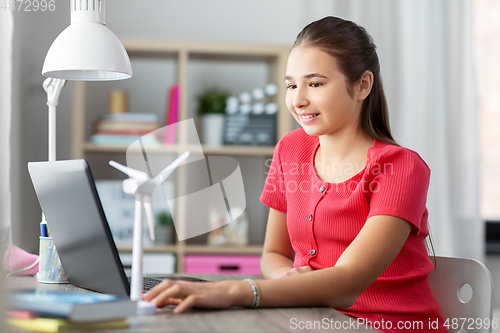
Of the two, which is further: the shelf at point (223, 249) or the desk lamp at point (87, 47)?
the shelf at point (223, 249)

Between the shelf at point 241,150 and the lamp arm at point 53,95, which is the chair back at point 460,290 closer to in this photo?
the lamp arm at point 53,95

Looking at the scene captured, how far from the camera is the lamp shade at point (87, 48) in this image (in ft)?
3.27

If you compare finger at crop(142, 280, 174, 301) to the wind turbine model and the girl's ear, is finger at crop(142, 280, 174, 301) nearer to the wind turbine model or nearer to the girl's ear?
the wind turbine model

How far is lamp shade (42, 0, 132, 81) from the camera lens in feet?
3.27

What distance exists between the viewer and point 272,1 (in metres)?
2.85

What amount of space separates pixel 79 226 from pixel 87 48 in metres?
0.35

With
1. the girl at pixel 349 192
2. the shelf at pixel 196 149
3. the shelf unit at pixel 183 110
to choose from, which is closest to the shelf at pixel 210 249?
the shelf unit at pixel 183 110

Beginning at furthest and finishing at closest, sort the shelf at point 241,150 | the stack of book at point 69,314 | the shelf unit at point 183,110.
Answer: the shelf at point 241,150, the shelf unit at point 183,110, the stack of book at point 69,314

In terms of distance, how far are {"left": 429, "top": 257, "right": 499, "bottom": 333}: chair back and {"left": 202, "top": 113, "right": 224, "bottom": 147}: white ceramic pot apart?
60.0 inches

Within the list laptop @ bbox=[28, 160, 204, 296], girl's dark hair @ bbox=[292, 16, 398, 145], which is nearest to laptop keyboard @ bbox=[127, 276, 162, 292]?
laptop @ bbox=[28, 160, 204, 296]

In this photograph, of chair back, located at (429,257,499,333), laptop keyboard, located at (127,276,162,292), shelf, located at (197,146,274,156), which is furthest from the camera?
shelf, located at (197,146,274,156)

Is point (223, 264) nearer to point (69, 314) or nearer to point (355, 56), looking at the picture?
point (355, 56)

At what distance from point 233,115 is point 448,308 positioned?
1585mm

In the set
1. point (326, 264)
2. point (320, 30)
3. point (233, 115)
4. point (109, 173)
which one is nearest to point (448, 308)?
point (326, 264)
